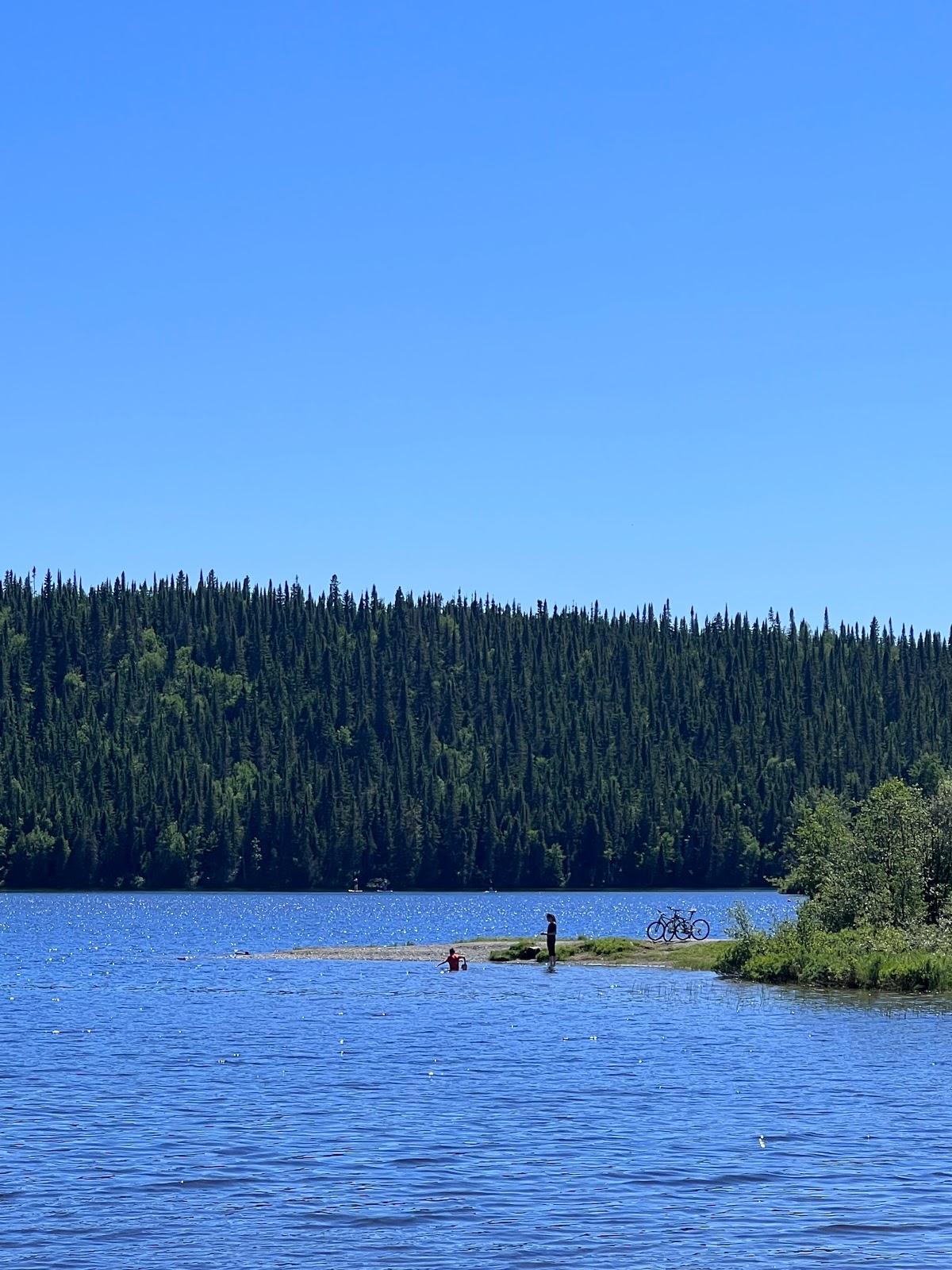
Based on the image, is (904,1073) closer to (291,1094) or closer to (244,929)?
(291,1094)

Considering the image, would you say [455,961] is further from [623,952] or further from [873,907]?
[873,907]

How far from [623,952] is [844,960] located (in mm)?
21822

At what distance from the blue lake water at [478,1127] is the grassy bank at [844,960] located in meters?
2.11

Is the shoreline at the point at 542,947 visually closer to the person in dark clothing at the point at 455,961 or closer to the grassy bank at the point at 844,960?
the person in dark clothing at the point at 455,961

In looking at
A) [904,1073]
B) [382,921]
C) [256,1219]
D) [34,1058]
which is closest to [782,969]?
[904,1073]

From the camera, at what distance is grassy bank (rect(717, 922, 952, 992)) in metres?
70.9

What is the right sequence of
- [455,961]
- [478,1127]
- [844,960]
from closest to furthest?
[478,1127]
[844,960]
[455,961]

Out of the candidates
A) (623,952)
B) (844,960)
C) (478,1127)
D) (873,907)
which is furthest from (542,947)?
(478,1127)

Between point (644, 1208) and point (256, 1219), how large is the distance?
6991 millimetres

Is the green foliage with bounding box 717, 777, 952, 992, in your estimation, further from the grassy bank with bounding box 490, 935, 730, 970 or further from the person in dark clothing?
the person in dark clothing

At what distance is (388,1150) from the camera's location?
131 feet

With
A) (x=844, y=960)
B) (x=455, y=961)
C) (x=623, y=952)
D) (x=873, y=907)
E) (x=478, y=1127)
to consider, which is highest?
(x=873, y=907)

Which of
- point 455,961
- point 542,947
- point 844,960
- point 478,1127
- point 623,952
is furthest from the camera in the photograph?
point 542,947

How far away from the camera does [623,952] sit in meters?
93.9
